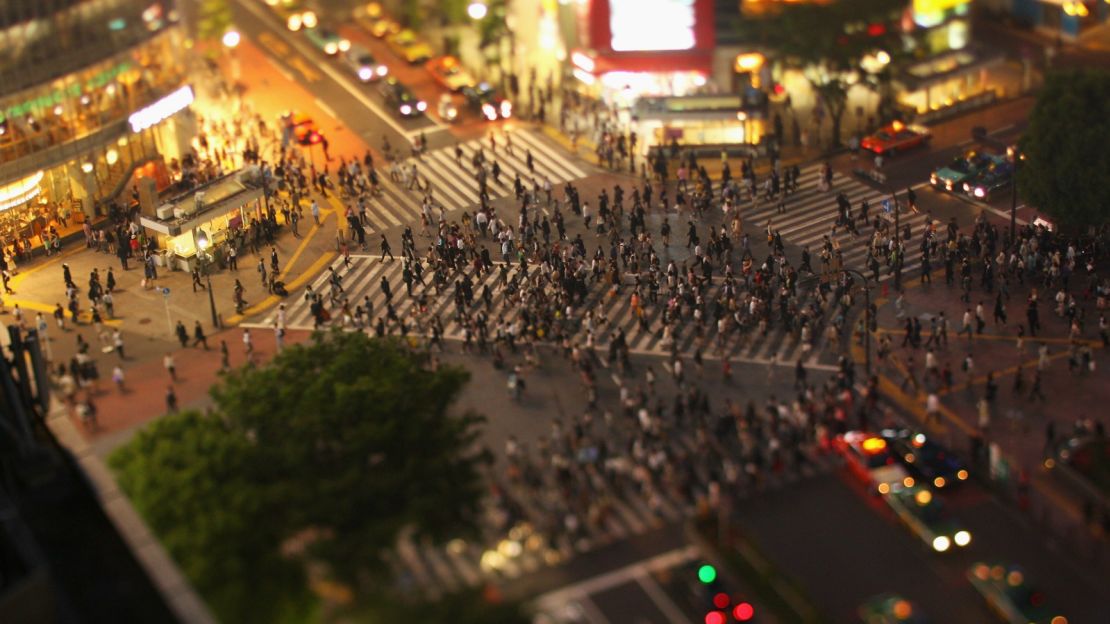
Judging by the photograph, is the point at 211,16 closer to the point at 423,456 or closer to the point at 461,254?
the point at 461,254

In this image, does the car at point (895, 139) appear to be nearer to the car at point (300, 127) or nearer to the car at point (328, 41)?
the car at point (300, 127)

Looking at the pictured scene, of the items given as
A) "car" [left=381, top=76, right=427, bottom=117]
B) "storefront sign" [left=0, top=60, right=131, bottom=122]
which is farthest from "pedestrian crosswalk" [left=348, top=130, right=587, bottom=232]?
"storefront sign" [left=0, top=60, right=131, bottom=122]

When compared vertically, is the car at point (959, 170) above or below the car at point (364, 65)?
below

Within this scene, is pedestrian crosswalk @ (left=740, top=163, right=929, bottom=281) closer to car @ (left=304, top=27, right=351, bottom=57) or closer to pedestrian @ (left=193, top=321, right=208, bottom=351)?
pedestrian @ (left=193, top=321, right=208, bottom=351)

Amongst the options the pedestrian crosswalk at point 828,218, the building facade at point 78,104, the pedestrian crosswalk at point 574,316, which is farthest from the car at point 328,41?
the pedestrian crosswalk at point 828,218

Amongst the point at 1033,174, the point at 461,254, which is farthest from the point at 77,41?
the point at 1033,174

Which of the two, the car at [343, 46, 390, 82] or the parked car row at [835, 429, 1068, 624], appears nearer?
the parked car row at [835, 429, 1068, 624]

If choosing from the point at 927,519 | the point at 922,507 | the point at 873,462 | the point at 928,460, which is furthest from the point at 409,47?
the point at 927,519

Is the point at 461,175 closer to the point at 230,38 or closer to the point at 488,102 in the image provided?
the point at 488,102
